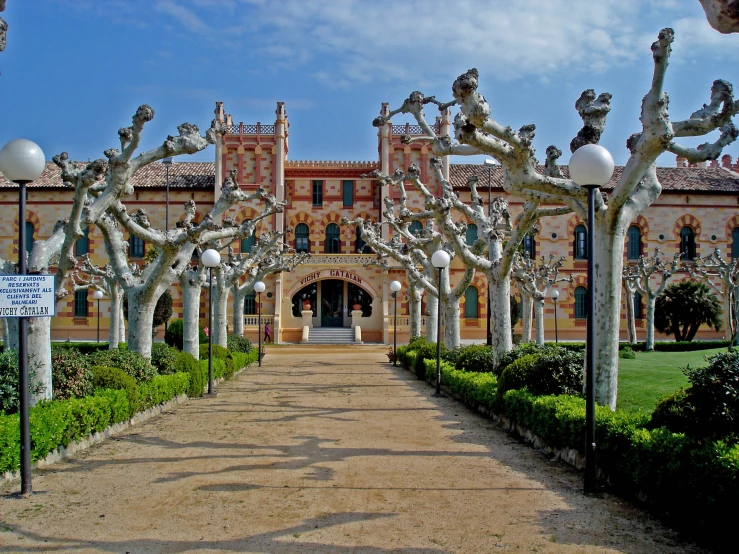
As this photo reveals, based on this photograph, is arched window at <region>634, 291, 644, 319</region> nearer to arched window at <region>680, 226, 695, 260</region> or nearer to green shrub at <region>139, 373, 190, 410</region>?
arched window at <region>680, 226, 695, 260</region>

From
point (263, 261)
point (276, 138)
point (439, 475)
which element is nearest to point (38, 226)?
point (276, 138)

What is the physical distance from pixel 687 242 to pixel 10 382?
4258 centimetres

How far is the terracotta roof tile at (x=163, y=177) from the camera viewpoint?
141 feet

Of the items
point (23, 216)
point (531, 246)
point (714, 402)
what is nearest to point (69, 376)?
point (23, 216)

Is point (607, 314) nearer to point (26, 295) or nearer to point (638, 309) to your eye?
point (26, 295)

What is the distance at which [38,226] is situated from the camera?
142ft

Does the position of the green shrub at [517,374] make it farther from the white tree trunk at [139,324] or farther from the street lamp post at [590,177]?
the white tree trunk at [139,324]

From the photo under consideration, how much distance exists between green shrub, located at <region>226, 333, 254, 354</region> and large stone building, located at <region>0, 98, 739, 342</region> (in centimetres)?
1537

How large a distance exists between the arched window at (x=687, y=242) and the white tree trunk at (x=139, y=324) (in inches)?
1487

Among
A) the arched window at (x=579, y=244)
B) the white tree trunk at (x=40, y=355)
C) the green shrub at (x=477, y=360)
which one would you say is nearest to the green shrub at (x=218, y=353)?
the green shrub at (x=477, y=360)

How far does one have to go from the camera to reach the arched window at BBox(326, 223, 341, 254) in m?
44.2

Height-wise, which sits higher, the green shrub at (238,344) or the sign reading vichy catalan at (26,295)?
the sign reading vichy catalan at (26,295)

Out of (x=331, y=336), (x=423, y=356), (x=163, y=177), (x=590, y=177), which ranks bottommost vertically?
(x=331, y=336)

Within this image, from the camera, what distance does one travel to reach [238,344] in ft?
82.0
